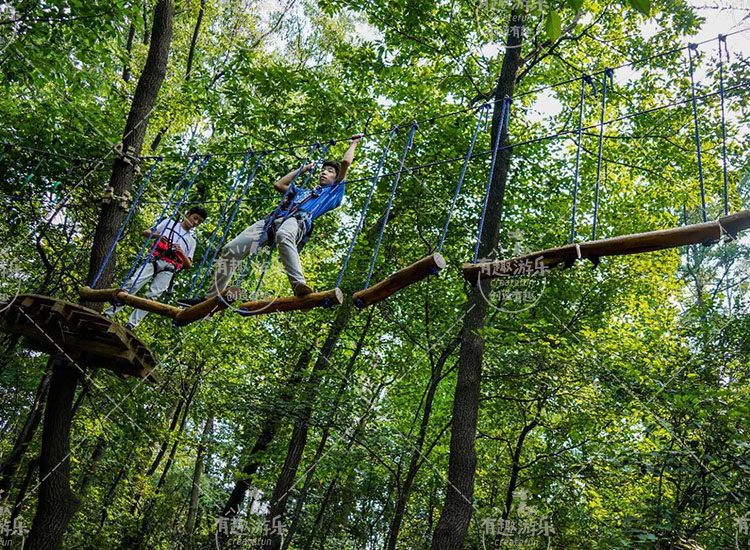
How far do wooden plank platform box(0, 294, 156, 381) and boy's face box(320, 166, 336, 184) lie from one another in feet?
5.99

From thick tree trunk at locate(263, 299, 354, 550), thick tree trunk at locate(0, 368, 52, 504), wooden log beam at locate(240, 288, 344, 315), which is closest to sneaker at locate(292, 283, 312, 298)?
wooden log beam at locate(240, 288, 344, 315)

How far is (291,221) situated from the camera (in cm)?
417

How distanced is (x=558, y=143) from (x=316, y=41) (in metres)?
6.12

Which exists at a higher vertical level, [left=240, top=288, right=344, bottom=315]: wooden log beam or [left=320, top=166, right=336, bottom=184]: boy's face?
[left=320, top=166, right=336, bottom=184]: boy's face

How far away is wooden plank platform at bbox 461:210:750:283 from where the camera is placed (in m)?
2.82

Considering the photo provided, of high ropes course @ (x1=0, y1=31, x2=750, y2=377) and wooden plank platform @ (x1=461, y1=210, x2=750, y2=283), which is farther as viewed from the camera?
high ropes course @ (x1=0, y1=31, x2=750, y2=377)

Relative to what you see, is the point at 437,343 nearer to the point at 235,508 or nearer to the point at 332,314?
the point at 332,314

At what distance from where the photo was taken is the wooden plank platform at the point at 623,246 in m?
2.82

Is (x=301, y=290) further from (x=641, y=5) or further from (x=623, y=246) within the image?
(x=641, y=5)

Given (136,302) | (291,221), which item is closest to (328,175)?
(291,221)

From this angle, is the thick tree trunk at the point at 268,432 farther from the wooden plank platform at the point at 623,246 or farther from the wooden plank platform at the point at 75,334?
the wooden plank platform at the point at 623,246

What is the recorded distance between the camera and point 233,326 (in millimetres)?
10719

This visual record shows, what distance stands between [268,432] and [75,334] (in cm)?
502

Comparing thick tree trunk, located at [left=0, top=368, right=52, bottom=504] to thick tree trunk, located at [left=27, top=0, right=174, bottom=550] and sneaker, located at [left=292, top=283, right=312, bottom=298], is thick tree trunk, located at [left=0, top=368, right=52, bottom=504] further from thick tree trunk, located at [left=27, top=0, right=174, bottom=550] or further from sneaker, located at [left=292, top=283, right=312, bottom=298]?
sneaker, located at [left=292, top=283, right=312, bottom=298]
